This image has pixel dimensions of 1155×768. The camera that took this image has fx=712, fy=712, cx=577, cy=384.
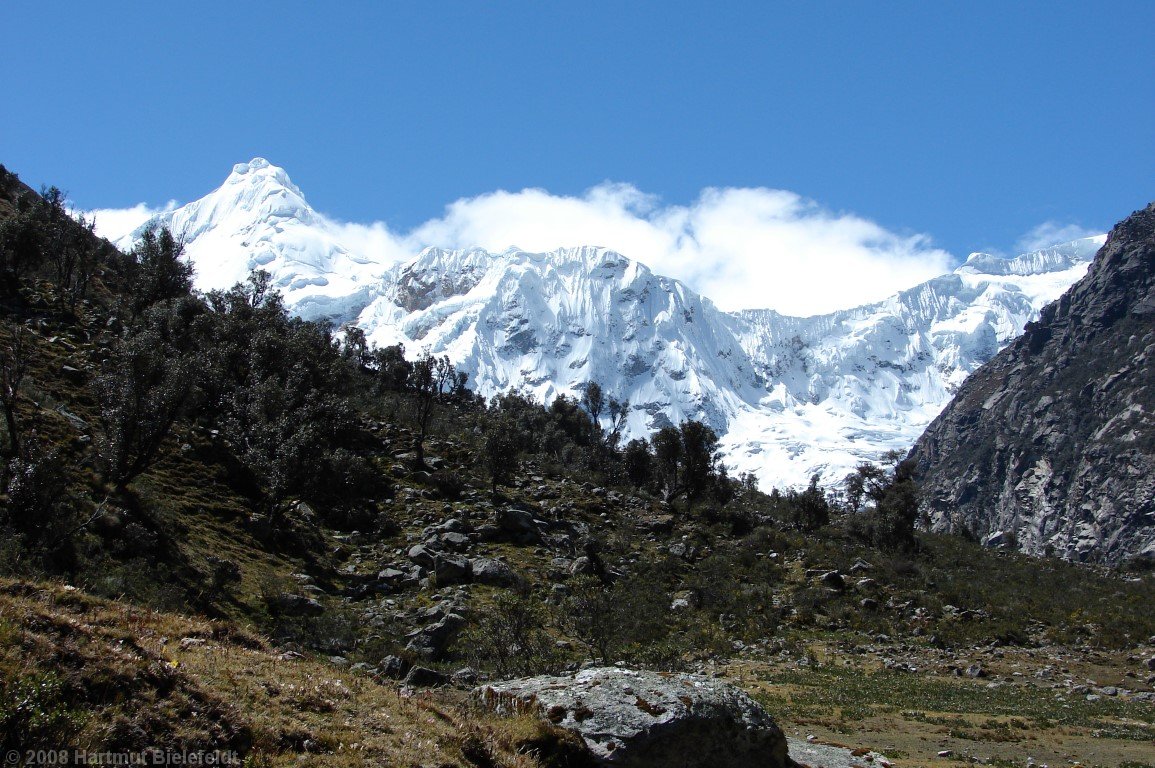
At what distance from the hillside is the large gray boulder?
734 mm

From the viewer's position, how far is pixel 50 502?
899 inches

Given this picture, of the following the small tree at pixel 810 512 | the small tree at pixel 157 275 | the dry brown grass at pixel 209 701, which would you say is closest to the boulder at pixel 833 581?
the small tree at pixel 810 512

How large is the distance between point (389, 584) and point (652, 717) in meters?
25.9

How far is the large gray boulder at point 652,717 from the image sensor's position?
1058 cm

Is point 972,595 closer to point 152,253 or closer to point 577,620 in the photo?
point 577,620

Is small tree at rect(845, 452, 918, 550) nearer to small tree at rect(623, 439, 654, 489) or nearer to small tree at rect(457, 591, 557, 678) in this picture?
small tree at rect(623, 439, 654, 489)

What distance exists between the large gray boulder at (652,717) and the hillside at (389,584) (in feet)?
2.41

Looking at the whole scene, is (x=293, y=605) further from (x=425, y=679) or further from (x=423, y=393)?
(x=423, y=393)

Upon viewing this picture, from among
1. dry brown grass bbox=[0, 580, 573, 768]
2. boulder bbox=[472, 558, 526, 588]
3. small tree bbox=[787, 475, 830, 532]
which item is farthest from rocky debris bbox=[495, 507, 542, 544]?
dry brown grass bbox=[0, 580, 573, 768]

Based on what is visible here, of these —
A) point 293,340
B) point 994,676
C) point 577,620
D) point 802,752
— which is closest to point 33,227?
point 293,340

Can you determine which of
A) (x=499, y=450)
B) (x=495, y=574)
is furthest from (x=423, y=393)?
(x=495, y=574)

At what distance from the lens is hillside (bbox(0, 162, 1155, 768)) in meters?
8.96

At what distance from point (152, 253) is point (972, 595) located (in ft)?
226

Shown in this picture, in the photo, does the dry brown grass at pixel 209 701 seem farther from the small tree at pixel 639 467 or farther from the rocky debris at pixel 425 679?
the small tree at pixel 639 467
